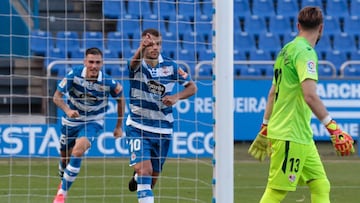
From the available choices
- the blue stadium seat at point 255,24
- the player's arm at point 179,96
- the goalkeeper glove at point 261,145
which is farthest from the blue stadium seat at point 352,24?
the goalkeeper glove at point 261,145

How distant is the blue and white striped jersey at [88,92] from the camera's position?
36.9 ft

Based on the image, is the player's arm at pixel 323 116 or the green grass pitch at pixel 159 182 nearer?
the player's arm at pixel 323 116

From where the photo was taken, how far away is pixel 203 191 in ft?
39.1

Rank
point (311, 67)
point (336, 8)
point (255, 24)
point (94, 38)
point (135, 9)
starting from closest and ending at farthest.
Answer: point (311, 67)
point (94, 38)
point (135, 9)
point (255, 24)
point (336, 8)

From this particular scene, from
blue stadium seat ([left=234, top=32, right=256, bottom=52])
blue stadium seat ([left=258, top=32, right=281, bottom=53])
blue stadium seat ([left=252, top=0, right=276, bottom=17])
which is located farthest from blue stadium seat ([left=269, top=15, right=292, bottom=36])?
blue stadium seat ([left=234, top=32, right=256, bottom=52])

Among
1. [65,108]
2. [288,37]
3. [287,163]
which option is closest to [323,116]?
[287,163]

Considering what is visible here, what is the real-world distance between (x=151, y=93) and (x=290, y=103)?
249cm

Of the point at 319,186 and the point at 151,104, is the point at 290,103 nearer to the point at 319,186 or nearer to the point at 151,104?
the point at 319,186

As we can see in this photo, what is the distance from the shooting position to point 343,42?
808 inches

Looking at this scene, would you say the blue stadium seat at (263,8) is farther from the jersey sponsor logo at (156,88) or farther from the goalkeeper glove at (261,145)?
the goalkeeper glove at (261,145)

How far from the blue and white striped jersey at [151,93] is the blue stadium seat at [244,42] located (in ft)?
33.5

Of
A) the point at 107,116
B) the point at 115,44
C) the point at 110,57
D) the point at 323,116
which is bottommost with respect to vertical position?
the point at 107,116

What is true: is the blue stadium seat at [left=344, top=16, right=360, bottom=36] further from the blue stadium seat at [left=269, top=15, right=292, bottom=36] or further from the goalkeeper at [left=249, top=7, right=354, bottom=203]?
the goalkeeper at [left=249, top=7, right=354, bottom=203]

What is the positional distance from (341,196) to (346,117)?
18.4ft
